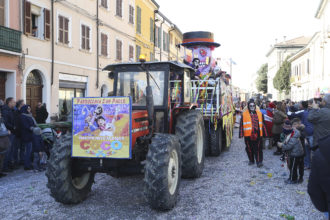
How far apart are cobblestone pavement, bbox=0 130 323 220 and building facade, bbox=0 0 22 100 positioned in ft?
20.8

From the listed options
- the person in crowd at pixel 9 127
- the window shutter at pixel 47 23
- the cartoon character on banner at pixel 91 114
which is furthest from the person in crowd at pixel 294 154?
the window shutter at pixel 47 23

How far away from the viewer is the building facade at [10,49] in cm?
1180

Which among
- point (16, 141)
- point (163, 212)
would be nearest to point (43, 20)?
point (16, 141)

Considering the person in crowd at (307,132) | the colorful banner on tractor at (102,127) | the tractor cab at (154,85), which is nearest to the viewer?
the colorful banner on tractor at (102,127)

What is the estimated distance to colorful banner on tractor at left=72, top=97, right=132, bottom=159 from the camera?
14.7 ft

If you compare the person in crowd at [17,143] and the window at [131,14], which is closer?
the person in crowd at [17,143]

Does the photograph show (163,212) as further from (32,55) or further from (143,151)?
(32,55)

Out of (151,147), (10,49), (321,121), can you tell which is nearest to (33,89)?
(10,49)

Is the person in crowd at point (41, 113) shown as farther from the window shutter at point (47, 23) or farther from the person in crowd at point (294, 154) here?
the person in crowd at point (294, 154)

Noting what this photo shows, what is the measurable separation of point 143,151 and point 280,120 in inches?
256

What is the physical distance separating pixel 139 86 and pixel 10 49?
330 inches

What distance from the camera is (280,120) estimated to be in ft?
33.3

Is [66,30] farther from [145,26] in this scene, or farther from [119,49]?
[145,26]

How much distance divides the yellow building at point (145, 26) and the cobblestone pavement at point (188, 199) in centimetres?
1825
